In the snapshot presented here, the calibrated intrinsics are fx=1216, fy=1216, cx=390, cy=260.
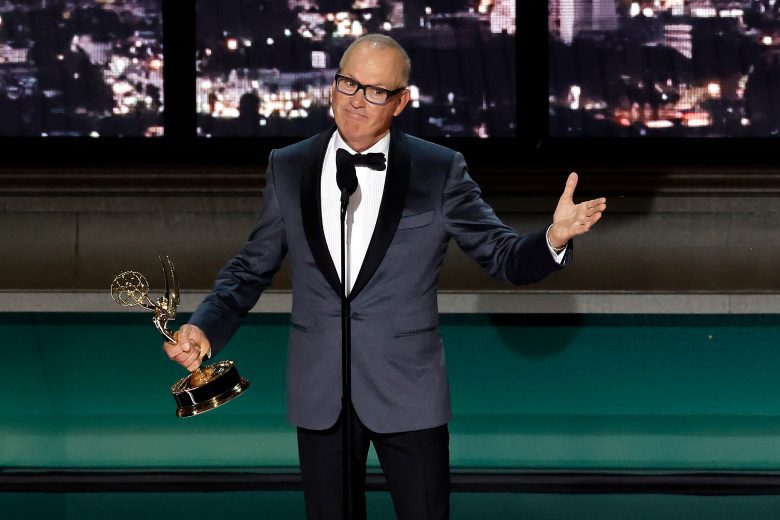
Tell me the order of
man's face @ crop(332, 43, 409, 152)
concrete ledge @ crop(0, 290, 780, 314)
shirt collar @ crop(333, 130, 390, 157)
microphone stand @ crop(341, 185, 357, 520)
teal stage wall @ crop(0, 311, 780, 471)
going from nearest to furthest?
microphone stand @ crop(341, 185, 357, 520) → man's face @ crop(332, 43, 409, 152) → shirt collar @ crop(333, 130, 390, 157) → concrete ledge @ crop(0, 290, 780, 314) → teal stage wall @ crop(0, 311, 780, 471)

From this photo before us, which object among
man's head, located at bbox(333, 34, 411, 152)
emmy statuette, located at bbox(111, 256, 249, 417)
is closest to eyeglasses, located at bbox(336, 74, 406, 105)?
man's head, located at bbox(333, 34, 411, 152)

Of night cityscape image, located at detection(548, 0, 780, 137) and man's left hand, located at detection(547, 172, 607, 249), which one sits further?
night cityscape image, located at detection(548, 0, 780, 137)

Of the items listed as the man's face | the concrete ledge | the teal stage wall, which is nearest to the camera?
the man's face

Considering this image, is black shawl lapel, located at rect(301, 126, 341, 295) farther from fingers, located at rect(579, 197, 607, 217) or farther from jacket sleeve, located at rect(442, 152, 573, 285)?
fingers, located at rect(579, 197, 607, 217)

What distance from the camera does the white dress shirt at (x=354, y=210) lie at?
2.55 metres

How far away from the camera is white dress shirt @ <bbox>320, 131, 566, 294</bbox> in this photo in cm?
255

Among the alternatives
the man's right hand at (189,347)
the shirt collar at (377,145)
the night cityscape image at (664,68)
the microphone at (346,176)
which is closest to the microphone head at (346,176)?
the microphone at (346,176)

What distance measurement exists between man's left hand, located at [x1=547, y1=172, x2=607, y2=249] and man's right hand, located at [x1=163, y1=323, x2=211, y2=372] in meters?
0.73

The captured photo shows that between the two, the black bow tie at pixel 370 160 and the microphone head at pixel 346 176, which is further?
the black bow tie at pixel 370 160

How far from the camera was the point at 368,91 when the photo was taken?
2.52 meters

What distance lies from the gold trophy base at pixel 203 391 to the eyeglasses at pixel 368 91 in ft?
2.06

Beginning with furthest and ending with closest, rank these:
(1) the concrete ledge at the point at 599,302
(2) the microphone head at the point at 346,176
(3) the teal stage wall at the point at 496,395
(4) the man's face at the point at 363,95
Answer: (3) the teal stage wall at the point at 496,395 → (1) the concrete ledge at the point at 599,302 → (4) the man's face at the point at 363,95 → (2) the microphone head at the point at 346,176

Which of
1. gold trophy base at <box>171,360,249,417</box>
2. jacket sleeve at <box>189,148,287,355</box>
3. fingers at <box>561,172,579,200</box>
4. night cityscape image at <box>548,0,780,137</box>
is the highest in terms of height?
night cityscape image at <box>548,0,780,137</box>

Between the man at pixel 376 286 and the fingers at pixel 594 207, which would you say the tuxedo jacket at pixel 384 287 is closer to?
the man at pixel 376 286
